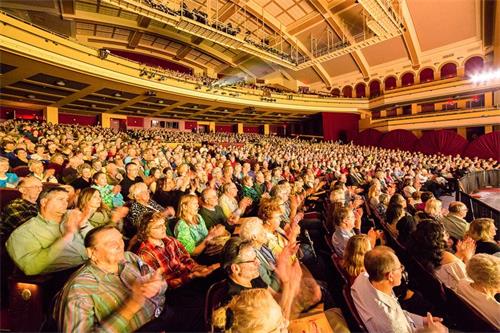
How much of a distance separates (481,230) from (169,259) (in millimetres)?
2200

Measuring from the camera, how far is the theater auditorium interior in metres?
1.20

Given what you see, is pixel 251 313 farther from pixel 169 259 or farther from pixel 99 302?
pixel 169 259

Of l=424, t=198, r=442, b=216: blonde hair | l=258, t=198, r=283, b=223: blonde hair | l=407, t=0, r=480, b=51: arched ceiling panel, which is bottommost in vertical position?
l=424, t=198, r=442, b=216: blonde hair

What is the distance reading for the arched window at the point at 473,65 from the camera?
535 inches

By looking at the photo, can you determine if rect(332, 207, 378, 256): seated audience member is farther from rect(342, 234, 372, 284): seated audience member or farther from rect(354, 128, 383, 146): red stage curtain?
rect(354, 128, 383, 146): red stage curtain

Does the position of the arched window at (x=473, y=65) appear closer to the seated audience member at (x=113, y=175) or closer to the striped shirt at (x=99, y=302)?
the seated audience member at (x=113, y=175)

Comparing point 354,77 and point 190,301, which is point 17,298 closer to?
point 190,301

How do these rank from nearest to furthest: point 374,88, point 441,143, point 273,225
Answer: point 273,225 < point 441,143 < point 374,88

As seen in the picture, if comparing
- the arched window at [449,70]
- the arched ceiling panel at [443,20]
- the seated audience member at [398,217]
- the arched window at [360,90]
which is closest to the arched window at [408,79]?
the arched window at [449,70]

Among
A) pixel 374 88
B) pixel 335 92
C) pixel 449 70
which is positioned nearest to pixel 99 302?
pixel 449 70

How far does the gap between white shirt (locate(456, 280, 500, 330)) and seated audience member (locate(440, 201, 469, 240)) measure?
55.6 inches

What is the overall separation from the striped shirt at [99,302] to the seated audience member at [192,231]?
2.01 ft

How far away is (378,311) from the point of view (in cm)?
116

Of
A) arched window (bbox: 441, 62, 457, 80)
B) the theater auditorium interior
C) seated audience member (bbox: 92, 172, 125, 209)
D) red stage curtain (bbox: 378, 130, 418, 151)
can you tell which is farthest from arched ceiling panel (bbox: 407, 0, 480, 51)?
seated audience member (bbox: 92, 172, 125, 209)
